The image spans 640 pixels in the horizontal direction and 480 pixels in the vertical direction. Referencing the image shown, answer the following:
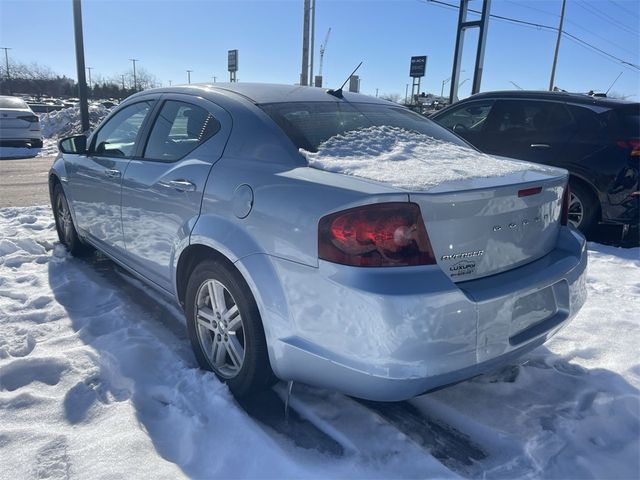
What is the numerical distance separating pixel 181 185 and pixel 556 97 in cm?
508

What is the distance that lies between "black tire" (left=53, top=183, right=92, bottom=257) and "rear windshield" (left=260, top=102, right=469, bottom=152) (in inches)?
114

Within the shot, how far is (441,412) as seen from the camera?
8.41 feet

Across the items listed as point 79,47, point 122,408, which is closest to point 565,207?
point 122,408

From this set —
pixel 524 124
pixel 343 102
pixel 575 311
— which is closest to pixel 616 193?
pixel 524 124

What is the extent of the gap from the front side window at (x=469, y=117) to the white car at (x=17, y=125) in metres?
13.0

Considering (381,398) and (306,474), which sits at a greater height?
(381,398)

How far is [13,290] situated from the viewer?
396 cm

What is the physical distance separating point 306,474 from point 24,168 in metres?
11.9

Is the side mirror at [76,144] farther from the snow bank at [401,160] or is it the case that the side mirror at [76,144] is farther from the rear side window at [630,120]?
the rear side window at [630,120]

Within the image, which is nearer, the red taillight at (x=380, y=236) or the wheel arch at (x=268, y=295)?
the red taillight at (x=380, y=236)

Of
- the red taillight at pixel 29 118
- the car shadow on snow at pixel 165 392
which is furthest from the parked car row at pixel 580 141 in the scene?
the red taillight at pixel 29 118

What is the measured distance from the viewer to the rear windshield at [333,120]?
2.61 meters

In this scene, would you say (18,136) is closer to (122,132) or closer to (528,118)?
(122,132)

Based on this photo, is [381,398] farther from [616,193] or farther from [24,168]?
[24,168]
